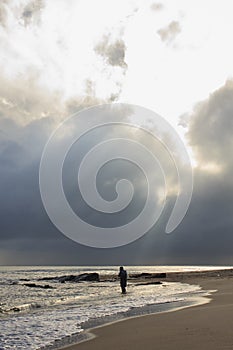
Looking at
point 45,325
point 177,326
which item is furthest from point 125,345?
point 45,325

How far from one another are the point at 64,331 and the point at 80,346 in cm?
308

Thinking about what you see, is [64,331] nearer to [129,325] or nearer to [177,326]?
[129,325]

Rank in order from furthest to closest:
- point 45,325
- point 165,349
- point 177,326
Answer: point 45,325 → point 177,326 → point 165,349

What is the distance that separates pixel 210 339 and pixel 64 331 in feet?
18.1

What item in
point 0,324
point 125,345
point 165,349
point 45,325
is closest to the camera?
point 165,349

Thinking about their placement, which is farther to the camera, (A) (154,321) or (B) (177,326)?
(A) (154,321)

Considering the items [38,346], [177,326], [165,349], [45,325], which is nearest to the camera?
[165,349]

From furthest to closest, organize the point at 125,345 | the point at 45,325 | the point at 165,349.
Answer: the point at 45,325
the point at 125,345
the point at 165,349

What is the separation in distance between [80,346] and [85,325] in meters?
4.37

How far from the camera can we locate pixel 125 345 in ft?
35.3

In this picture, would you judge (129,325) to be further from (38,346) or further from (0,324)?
(0,324)

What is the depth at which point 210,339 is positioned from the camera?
10445mm

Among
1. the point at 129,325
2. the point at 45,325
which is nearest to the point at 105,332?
the point at 129,325

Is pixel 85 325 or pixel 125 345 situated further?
pixel 85 325
